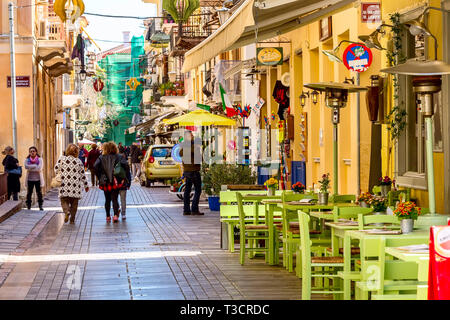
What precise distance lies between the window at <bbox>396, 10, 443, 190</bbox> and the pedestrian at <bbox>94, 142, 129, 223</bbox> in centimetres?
820

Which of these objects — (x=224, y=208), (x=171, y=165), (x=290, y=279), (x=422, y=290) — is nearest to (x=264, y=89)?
(x=171, y=165)

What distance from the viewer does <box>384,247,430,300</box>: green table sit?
259 inches

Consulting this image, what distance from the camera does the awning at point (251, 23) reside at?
1034 cm

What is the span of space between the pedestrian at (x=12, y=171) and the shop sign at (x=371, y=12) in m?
13.1

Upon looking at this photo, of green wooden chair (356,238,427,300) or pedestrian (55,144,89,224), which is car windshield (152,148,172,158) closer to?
pedestrian (55,144,89,224)

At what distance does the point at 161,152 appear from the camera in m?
40.1

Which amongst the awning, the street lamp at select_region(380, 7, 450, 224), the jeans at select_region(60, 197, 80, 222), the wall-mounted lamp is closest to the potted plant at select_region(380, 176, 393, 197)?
the awning

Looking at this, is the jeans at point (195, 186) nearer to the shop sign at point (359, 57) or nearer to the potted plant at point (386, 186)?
the shop sign at point (359, 57)

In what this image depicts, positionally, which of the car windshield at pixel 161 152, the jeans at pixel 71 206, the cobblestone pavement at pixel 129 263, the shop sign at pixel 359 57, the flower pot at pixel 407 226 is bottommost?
the cobblestone pavement at pixel 129 263

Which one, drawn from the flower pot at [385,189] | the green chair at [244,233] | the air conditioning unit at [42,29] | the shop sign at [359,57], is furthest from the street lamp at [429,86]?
the air conditioning unit at [42,29]

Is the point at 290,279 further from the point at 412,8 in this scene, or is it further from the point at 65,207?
the point at 65,207

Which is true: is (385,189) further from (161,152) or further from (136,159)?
(136,159)

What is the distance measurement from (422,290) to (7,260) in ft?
29.7

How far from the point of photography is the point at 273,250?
13523mm
